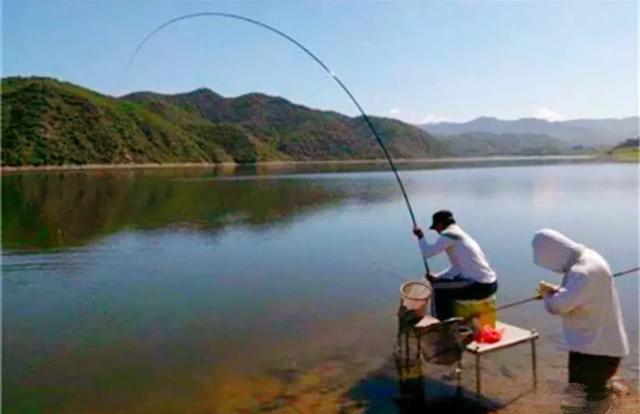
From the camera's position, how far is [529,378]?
7969 mm

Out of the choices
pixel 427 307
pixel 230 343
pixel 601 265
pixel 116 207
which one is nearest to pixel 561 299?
pixel 601 265

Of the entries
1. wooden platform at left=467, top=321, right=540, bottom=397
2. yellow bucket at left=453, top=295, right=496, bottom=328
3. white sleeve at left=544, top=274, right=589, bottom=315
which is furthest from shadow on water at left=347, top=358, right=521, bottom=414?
white sleeve at left=544, top=274, right=589, bottom=315

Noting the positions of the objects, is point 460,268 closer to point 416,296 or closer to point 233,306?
point 416,296

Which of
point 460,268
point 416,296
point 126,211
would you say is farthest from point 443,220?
point 126,211

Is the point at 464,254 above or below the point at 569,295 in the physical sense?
above

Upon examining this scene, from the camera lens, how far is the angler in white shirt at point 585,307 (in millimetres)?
5555

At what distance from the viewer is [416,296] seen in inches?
317

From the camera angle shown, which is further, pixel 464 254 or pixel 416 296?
pixel 416 296

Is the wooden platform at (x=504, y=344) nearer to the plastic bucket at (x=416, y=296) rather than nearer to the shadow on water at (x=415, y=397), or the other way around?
the shadow on water at (x=415, y=397)

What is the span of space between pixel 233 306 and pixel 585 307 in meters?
8.39

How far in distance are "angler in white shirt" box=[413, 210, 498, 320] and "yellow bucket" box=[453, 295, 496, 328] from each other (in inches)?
2.2

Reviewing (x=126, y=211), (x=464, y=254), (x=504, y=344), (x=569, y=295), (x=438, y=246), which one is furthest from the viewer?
(x=126, y=211)

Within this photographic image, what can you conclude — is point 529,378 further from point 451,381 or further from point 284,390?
point 284,390

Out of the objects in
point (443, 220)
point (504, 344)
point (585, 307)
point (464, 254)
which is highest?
point (443, 220)
